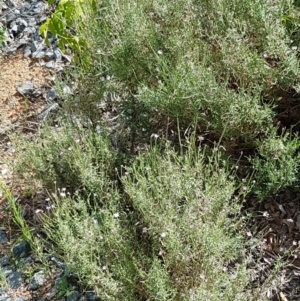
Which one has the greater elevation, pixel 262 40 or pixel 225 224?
pixel 262 40

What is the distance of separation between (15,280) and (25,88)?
5.02 ft

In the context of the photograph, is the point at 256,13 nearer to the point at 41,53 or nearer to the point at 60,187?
the point at 60,187

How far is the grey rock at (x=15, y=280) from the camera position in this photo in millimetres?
2785

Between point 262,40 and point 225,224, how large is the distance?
39.8 inches

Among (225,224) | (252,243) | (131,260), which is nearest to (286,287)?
(252,243)

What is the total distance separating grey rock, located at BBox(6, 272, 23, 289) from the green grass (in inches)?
8.5

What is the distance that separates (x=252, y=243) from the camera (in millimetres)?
2672

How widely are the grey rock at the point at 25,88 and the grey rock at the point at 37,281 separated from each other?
4.91 feet

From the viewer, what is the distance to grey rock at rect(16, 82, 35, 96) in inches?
151

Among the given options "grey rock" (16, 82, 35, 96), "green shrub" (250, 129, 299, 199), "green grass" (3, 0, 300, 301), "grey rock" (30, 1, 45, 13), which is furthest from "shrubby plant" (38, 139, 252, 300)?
"grey rock" (30, 1, 45, 13)

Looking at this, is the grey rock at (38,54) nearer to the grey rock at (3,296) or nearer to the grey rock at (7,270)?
the grey rock at (7,270)

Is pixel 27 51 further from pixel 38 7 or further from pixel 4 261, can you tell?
pixel 4 261

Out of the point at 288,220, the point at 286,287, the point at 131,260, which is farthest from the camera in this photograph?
the point at 288,220

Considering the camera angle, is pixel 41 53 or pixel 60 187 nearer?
pixel 60 187
